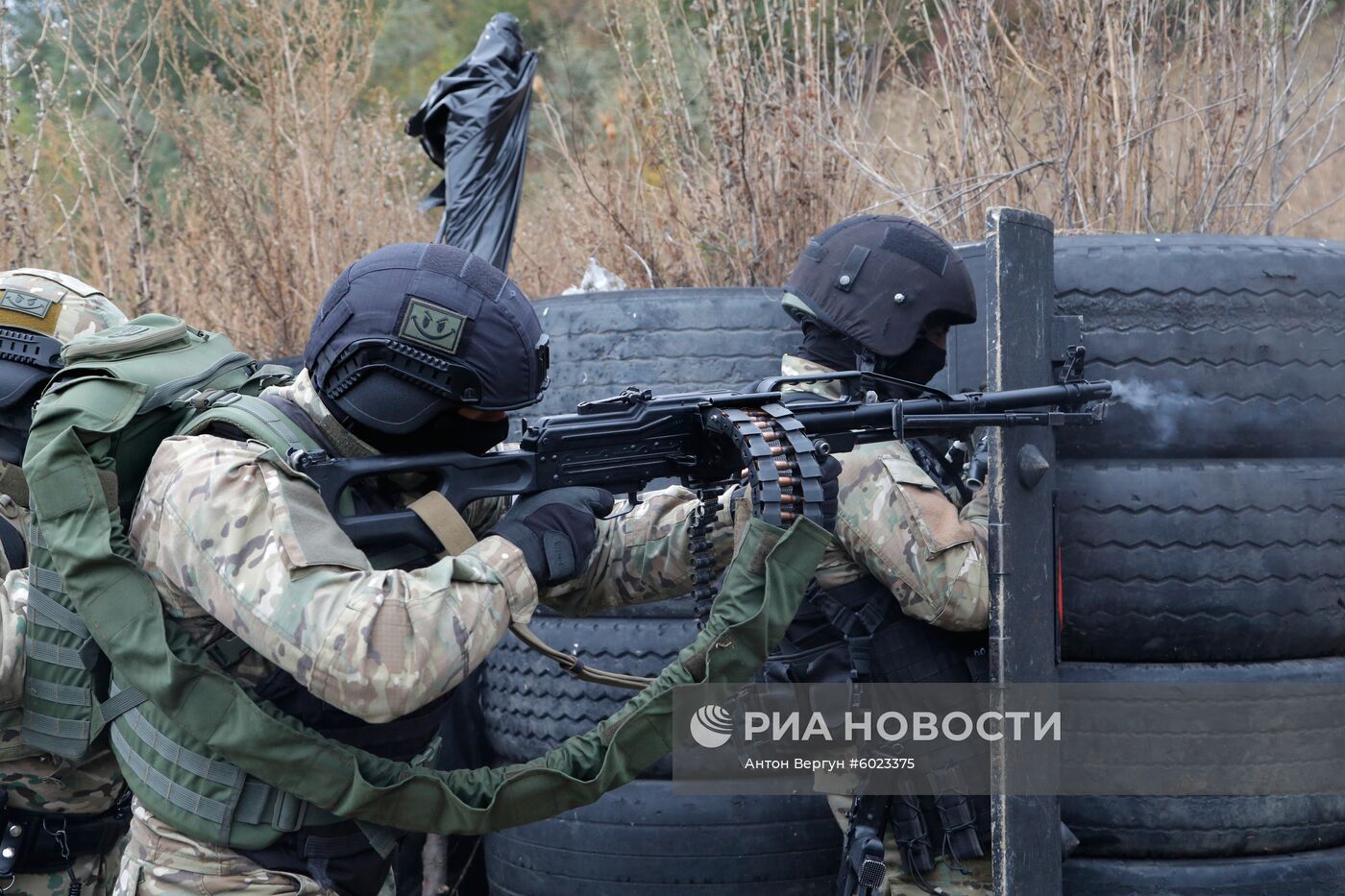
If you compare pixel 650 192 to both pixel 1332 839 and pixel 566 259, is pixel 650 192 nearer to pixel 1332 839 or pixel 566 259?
pixel 566 259

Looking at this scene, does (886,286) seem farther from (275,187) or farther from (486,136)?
(275,187)

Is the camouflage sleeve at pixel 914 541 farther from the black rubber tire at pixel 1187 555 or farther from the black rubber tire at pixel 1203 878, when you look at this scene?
the black rubber tire at pixel 1203 878

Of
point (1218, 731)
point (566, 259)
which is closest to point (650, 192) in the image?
point (566, 259)

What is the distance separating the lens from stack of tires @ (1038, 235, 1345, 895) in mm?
2691

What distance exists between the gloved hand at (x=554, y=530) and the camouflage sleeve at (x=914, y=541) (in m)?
0.60

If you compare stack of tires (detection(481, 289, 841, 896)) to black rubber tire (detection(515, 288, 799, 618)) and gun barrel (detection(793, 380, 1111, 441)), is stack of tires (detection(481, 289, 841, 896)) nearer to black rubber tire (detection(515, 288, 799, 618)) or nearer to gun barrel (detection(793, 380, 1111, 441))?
black rubber tire (detection(515, 288, 799, 618))

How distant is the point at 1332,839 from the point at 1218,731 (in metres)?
0.42

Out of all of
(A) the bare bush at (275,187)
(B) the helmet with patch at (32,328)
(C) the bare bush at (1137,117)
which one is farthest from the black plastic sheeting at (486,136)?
(B) the helmet with patch at (32,328)

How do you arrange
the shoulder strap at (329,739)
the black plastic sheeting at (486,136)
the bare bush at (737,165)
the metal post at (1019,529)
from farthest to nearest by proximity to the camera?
1. the bare bush at (737,165)
2. the black plastic sheeting at (486,136)
3. the metal post at (1019,529)
4. the shoulder strap at (329,739)

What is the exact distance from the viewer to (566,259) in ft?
20.7

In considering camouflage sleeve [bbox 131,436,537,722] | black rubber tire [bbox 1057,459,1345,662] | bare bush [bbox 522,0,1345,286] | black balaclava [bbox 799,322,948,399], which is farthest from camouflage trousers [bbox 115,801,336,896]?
bare bush [bbox 522,0,1345,286]

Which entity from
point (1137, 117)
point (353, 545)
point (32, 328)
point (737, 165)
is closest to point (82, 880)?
point (32, 328)

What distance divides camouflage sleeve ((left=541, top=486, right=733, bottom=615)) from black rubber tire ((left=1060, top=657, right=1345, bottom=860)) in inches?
32.6

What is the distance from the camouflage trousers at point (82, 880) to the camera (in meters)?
3.02
